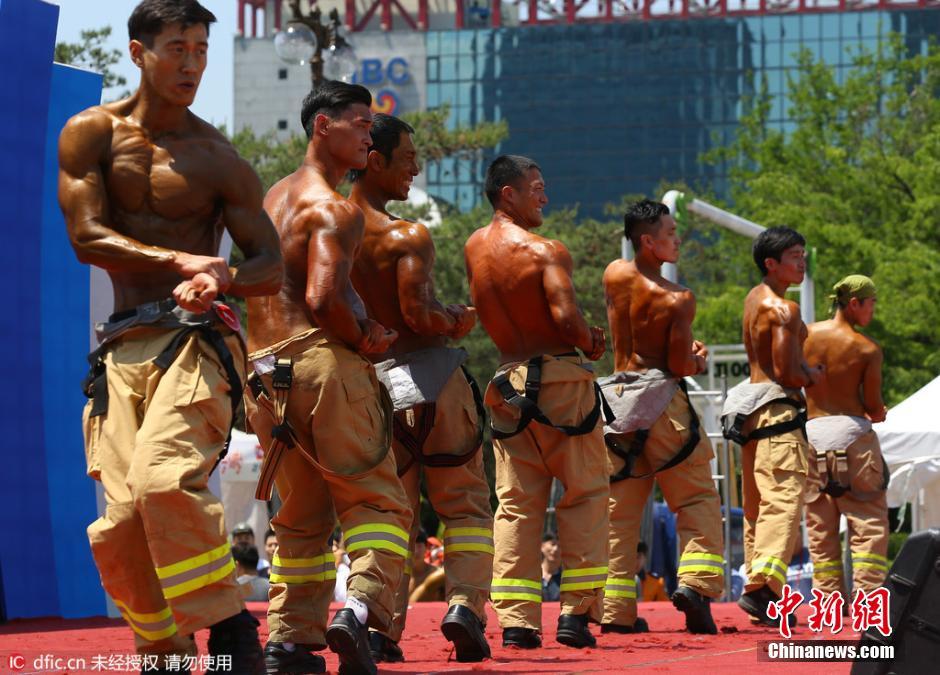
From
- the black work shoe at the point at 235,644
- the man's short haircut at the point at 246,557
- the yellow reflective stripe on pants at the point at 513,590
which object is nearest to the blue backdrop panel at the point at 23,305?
the man's short haircut at the point at 246,557

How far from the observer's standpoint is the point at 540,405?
7.70 metres

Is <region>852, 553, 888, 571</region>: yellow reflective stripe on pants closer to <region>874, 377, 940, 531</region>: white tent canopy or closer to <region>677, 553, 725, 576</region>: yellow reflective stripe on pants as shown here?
<region>677, 553, 725, 576</region>: yellow reflective stripe on pants

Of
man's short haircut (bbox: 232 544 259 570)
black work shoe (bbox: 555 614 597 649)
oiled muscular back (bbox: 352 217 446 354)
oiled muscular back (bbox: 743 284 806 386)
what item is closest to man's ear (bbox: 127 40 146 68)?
oiled muscular back (bbox: 352 217 446 354)

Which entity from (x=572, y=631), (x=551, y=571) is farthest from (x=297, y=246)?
(x=551, y=571)

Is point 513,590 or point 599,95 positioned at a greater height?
point 599,95

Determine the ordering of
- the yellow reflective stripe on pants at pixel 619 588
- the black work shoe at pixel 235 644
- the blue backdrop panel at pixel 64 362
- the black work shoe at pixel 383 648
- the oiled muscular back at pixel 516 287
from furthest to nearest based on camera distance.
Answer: the blue backdrop panel at pixel 64 362
the yellow reflective stripe on pants at pixel 619 588
the oiled muscular back at pixel 516 287
the black work shoe at pixel 383 648
the black work shoe at pixel 235 644

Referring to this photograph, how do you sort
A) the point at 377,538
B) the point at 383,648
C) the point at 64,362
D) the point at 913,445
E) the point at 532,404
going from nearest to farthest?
the point at 377,538, the point at 383,648, the point at 532,404, the point at 64,362, the point at 913,445

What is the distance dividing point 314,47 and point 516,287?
1083cm

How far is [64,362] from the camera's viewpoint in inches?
414

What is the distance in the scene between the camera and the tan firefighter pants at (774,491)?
9.28m

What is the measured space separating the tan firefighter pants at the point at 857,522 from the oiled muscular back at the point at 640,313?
7.42ft

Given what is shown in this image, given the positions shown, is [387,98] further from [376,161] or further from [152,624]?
[152,624]

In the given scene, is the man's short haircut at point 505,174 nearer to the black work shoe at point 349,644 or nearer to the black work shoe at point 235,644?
the black work shoe at point 349,644

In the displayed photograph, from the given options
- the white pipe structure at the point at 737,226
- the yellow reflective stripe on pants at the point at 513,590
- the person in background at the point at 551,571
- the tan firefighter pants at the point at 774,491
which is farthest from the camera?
the white pipe structure at the point at 737,226
